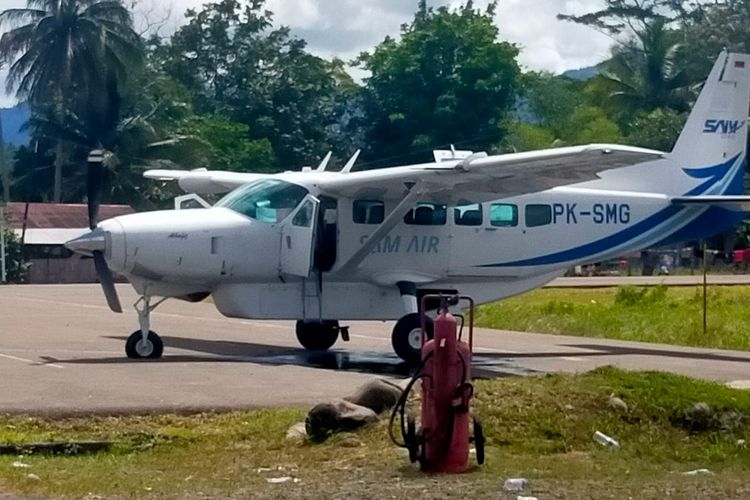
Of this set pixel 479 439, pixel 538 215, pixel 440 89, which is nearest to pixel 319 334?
pixel 538 215

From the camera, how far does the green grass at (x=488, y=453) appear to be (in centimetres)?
970

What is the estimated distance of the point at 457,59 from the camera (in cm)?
7962

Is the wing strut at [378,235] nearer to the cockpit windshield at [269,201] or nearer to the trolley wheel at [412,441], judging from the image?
the cockpit windshield at [269,201]

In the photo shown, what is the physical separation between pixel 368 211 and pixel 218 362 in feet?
10.5

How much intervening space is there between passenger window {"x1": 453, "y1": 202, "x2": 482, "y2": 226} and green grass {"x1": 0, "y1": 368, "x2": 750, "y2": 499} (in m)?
8.15

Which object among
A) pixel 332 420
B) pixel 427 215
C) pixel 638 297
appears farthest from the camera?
pixel 638 297

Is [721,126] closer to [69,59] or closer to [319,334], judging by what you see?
[319,334]

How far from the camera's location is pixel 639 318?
28.3 meters

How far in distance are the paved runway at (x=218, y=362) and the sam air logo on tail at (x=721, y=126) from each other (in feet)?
11.5

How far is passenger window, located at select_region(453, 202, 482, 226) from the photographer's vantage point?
21.3m

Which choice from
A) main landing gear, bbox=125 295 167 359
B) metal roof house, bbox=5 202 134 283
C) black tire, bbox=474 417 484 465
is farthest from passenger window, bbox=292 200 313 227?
metal roof house, bbox=5 202 134 283

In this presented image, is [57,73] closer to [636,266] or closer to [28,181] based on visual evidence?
[28,181]

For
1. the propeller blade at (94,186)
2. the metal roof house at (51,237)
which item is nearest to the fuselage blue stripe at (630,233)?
the propeller blade at (94,186)

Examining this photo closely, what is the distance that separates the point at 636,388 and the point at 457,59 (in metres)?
68.0
